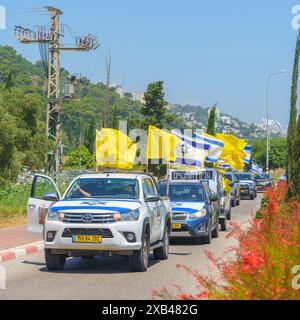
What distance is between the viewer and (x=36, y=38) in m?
57.2

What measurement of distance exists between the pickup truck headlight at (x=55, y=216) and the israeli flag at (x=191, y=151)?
16.9 metres

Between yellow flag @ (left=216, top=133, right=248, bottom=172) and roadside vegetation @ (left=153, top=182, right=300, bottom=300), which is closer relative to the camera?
roadside vegetation @ (left=153, top=182, right=300, bottom=300)

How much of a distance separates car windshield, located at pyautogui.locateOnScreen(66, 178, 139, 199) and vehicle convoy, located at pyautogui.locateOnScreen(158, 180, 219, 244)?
469 centimetres

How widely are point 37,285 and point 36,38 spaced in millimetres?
Result: 46565

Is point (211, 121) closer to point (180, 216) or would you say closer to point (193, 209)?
point (193, 209)

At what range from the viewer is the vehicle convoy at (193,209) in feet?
65.2

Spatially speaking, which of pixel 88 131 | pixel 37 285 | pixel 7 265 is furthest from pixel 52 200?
pixel 88 131

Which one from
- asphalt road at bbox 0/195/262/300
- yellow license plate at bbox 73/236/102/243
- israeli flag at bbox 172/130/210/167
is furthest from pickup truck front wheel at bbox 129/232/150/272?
israeli flag at bbox 172/130/210/167

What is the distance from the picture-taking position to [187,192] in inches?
842

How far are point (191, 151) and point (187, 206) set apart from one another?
11.4 m

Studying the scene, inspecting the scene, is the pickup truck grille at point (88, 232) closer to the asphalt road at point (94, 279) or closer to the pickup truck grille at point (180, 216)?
the asphalt road at point (94, 279)

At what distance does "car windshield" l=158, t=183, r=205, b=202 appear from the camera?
2116 centimetres

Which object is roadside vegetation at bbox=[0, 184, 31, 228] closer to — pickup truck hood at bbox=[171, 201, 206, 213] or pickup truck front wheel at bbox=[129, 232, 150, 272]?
pickup truck hood at bbox=[171, 201, 206, 213]
